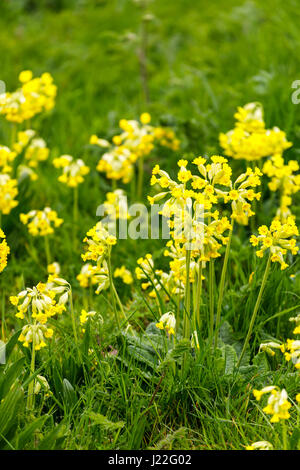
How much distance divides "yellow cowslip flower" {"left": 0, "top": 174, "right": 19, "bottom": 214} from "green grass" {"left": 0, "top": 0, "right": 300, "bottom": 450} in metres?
0.17

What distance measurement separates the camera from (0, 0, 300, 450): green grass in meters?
1.95

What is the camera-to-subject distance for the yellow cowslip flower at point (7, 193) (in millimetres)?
2893

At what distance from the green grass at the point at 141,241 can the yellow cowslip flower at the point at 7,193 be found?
17cm

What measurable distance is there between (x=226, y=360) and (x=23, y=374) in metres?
0.69

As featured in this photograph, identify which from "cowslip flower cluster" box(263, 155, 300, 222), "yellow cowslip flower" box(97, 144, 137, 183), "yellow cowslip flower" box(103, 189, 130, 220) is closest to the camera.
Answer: "cowslip flower cluster" box(263, 155, 300, 222)

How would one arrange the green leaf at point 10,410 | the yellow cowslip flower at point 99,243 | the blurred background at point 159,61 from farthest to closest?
1. the blurred background at point 159,61
2. the yellow cowslip flower at point 99,243
3. the green leaf at point 10,410

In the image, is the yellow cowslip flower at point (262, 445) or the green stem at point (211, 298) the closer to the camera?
the yellow cowslip flower at point (262, 445)

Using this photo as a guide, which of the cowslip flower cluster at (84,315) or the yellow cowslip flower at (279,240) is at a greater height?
the yellow cowslip flower at (279,240)

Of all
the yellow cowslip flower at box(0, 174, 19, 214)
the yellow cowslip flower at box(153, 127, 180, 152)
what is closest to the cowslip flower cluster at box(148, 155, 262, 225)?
the yellow cowslip flower at box(0, 174, 19, 214)

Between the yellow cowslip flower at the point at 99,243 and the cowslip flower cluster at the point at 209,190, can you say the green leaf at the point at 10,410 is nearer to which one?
the yellow cowslip flower at the point at 99,243

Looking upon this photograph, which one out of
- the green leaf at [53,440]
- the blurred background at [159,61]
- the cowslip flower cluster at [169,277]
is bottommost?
the green leaf at [53,440]

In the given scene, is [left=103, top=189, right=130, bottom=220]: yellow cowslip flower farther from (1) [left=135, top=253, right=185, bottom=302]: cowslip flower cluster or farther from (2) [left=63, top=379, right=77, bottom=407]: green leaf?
(2) [left=63, top=379, right=77, bottom=407]: green leaf

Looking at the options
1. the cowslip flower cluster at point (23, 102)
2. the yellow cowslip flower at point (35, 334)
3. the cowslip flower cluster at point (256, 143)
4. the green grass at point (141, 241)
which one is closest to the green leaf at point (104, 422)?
the green grass at point (141, 241)
